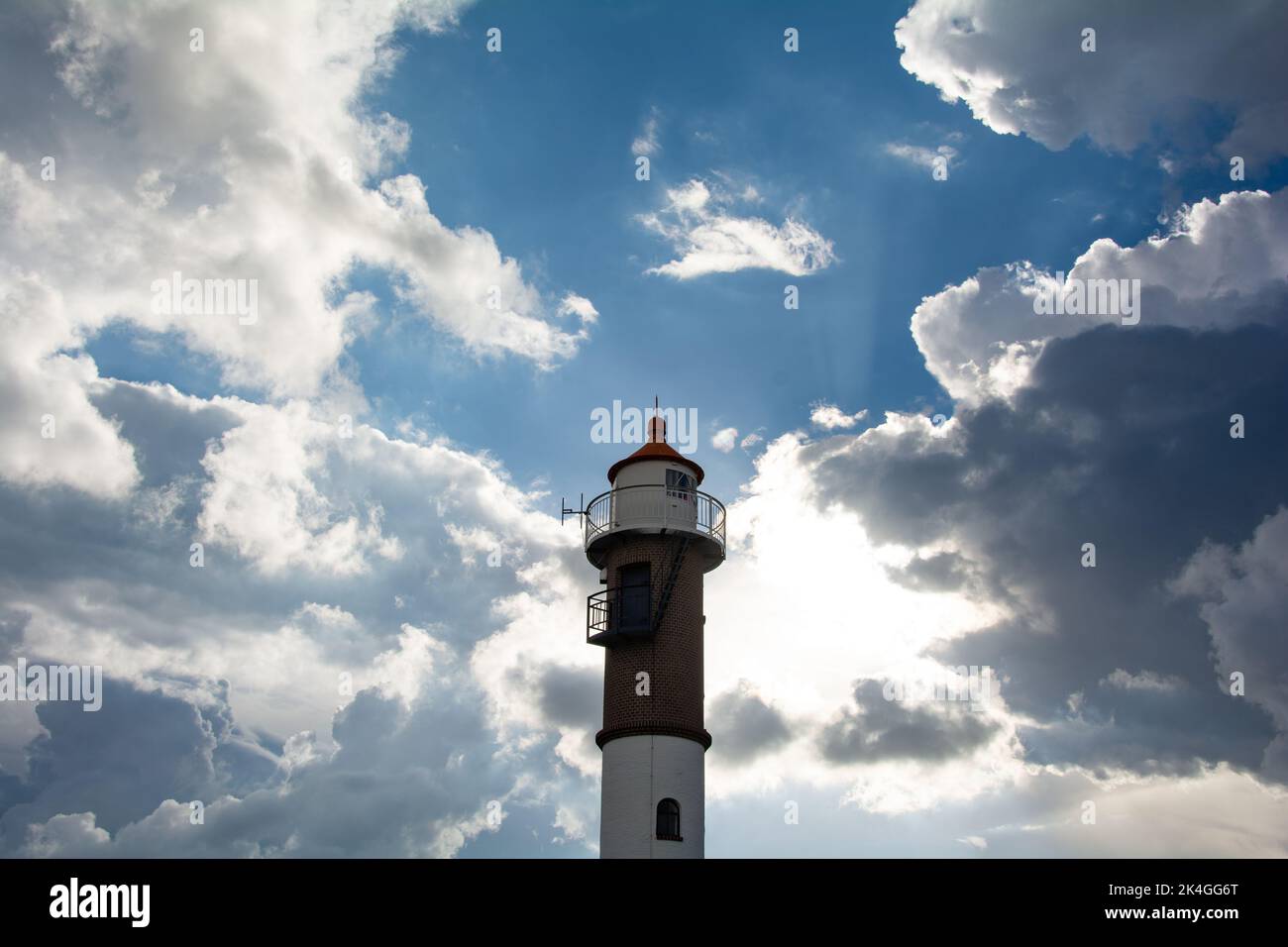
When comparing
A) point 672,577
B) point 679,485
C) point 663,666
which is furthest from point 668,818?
point 679,485

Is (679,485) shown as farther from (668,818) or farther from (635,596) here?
(668,818)

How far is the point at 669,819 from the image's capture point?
4291cm

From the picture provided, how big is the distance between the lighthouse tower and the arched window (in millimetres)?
35

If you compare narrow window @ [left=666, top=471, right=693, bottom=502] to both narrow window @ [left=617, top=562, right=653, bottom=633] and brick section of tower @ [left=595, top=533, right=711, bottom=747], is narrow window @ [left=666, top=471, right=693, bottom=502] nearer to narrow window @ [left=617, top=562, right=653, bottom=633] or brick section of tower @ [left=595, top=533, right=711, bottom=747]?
brick section of tower @ [left=595, top=533, right=711, bottom=747]
